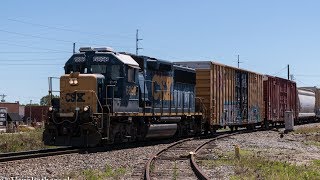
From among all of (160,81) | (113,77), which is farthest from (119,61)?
(160,81)

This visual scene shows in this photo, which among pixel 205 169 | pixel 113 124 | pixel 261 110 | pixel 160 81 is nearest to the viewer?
pixel 205 169

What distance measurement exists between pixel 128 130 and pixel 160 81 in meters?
3.58

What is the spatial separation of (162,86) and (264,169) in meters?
9.90

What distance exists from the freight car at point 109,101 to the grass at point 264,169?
452 cm

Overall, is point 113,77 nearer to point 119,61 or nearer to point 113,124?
point 119,61

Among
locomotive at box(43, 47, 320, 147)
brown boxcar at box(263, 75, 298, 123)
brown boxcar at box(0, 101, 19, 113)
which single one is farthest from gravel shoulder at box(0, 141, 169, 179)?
brown boxcar at box(0, 101, 19, 113)

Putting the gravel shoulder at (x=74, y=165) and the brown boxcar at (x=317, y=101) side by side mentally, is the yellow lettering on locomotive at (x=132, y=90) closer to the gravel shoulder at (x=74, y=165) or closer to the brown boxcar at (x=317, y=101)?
the gravel shoulder at (x=74, y=165)

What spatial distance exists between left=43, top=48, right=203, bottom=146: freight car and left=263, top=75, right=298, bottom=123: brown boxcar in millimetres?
16368

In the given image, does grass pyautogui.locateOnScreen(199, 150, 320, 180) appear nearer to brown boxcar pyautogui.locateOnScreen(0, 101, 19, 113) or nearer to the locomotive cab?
the locomotive cab

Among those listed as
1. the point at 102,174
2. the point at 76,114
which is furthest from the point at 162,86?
the point at 102,174

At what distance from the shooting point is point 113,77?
18.5m

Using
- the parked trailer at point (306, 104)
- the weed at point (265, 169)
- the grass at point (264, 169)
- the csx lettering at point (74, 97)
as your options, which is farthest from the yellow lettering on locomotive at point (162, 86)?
the parked trailer at point (306, 104)

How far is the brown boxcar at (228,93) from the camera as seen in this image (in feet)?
86.6

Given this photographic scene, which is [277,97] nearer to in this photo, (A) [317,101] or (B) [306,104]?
(B) [306,104]
